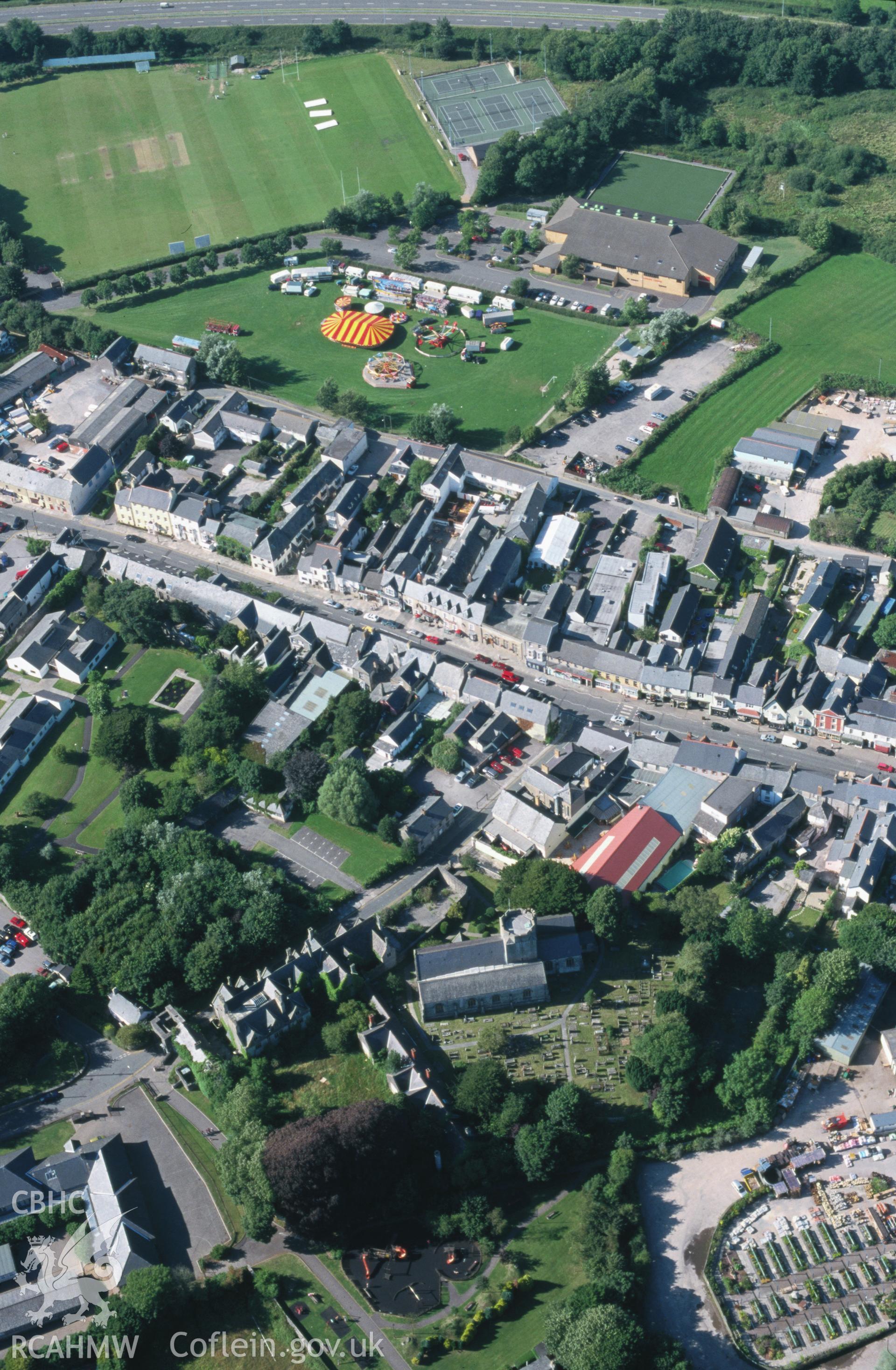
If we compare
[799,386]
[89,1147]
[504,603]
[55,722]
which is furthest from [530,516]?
[89,1147]

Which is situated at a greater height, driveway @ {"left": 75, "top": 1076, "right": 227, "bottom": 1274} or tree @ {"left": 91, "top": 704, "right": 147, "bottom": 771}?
tree @ {"left": 91, "top": 704, "right": 147, "bottom": 771}

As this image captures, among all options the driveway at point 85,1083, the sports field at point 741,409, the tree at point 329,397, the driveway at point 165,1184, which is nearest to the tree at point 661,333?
the sports field at point 741,409

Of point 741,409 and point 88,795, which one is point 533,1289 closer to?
point 88,795

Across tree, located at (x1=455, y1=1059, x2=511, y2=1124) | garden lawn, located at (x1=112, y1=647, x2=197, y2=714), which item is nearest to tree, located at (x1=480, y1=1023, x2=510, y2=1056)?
tree, located at (x1=455, y1=1059, x2=511, y2=1124)

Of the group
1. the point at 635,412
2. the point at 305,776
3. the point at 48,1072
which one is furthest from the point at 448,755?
the point at 635,412

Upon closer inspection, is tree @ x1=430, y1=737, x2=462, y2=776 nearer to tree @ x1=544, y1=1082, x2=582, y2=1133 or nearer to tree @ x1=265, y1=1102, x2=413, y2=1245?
tree @ x1=544, y1=1082, x2=582, y2=1133

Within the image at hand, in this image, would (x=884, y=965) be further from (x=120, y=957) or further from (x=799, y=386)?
(x=799, y=386)
